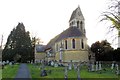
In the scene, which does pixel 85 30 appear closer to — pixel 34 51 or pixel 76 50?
pixel 76 50

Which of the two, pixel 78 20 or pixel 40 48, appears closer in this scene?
pixel 78 20

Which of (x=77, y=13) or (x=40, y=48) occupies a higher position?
(x=77, y=13)

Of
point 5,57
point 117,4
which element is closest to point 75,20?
point 5,57

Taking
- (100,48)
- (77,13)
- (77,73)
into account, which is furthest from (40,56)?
(77,73)

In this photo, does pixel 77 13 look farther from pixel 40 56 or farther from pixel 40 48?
pixel 40 48

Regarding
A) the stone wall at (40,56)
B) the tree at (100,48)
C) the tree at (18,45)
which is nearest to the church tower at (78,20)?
the tree at (100,48)

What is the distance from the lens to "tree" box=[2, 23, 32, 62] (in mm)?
83756

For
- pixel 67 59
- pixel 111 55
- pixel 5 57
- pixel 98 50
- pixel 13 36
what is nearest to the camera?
pixel 111 55

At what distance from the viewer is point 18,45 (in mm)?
86562

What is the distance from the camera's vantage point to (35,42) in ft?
317

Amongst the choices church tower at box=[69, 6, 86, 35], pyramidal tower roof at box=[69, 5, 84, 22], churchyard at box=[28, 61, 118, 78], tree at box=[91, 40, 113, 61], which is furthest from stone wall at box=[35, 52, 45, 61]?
churchyard at box=[28, 61, 118, 78]

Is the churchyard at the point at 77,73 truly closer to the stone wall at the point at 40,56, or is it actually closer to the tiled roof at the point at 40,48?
the stone wall at the point at 40,56

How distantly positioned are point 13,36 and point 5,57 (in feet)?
31.7

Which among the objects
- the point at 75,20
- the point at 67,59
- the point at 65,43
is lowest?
the point at 67,59
